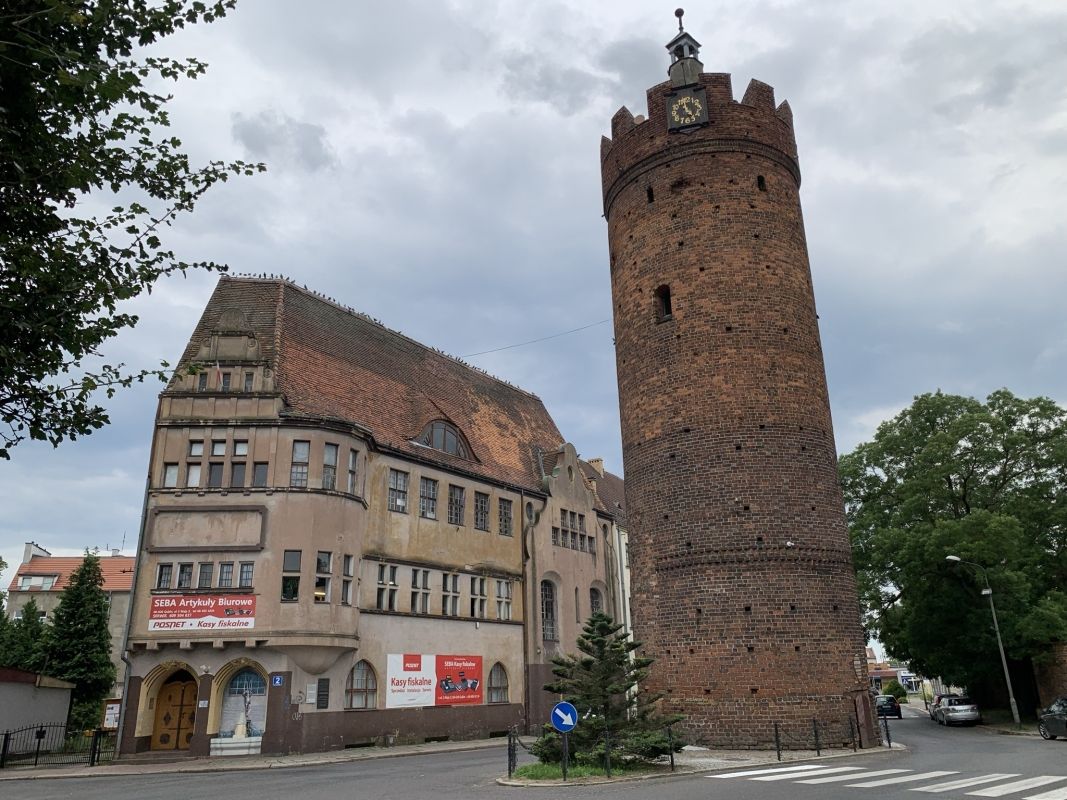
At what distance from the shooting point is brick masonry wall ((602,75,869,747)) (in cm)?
1789

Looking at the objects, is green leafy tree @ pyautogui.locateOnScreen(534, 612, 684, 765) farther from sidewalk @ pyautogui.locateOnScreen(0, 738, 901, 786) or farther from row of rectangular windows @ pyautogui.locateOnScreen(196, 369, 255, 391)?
row of rectangular windows @ pyautogui.locateOnScreen(196, 369, 255, 391)

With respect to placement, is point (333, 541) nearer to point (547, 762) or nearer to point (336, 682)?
point (336, 682)

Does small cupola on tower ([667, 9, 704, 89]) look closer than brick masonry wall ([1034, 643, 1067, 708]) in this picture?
Yes

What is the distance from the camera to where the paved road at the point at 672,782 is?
37.6 feet

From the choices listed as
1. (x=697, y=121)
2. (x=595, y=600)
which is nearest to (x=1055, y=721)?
(x=595, y=600)

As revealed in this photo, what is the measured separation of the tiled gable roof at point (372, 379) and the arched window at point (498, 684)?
23.5 ft

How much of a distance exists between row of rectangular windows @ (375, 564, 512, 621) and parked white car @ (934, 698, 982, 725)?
1962 cm

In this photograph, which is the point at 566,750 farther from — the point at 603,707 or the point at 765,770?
the point at 765,770

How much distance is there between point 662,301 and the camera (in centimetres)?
2145

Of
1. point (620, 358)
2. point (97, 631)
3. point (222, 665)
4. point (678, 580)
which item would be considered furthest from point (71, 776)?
point (97, 631)

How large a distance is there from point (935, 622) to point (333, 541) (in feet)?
80.4

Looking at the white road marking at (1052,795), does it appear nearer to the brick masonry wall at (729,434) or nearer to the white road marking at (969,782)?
the white road marking at (969,782)

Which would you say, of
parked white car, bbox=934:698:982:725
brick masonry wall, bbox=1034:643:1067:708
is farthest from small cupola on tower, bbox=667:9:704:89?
parked white car, bbox=934:698:982:725

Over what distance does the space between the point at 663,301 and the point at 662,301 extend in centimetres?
3
